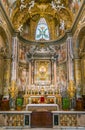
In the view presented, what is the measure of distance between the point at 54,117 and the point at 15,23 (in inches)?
458

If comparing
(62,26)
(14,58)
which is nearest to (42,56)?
(14,58)

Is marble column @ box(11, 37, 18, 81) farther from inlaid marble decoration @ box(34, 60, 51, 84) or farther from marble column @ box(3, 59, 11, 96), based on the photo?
inlaid marble decoration @ box(34, 60, 51, 84)

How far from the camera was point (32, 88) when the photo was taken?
17.3m

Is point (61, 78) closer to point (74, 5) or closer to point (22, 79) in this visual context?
point (22, 79)

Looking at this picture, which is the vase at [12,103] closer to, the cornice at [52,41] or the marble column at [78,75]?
the marble column at [78,75]

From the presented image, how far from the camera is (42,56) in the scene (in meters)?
19.1

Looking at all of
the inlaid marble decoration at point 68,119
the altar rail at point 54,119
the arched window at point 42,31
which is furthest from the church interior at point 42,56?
the inlaid marble decoration at point 68,119

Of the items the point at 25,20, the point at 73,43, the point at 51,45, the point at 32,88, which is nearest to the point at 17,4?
the point at 25,20

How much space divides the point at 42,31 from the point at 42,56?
3488mm

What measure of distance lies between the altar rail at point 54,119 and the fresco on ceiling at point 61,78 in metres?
6.61

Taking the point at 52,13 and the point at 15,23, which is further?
the point at 52,13

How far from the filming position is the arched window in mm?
20712

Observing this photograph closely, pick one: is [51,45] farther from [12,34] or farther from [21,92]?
[21,92]

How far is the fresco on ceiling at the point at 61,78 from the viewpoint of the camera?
57.8 ft
